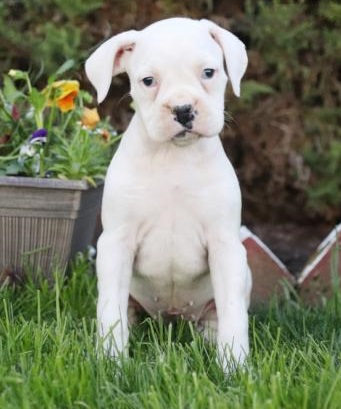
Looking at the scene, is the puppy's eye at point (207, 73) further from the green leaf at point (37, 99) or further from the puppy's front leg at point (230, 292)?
the green leaf at point (37, 99)

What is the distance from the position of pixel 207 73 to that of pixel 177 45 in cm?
12

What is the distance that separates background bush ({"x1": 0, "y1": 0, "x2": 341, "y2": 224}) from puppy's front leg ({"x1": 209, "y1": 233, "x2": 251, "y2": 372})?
5.18 feet

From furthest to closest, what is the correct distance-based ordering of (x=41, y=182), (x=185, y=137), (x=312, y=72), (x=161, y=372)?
(x=312, y=72)
(x=41, y=182)
(x=185, y=137)
(x=161, y=372)

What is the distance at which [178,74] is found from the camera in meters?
2.69

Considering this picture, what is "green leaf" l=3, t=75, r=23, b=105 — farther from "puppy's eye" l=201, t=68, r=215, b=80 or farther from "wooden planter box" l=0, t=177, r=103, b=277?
"puppy's eye" l=201, t=68, r=215, b=80

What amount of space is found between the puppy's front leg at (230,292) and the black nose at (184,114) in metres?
0.43

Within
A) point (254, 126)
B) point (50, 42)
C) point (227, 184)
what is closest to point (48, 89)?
point (50, 42)

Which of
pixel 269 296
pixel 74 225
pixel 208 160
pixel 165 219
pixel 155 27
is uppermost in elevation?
pixel 155 27

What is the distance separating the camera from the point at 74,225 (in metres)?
3.57

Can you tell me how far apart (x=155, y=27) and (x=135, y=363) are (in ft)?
3.25

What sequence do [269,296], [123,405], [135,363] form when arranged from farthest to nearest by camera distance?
[269,296], [135,363], [123,405]

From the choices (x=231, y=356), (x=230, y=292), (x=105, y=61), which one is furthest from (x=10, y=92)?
(x=231, y=356)

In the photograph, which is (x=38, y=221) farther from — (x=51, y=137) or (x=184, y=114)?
(x=184, y=114)

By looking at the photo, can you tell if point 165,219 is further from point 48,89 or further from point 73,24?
point 73,24
